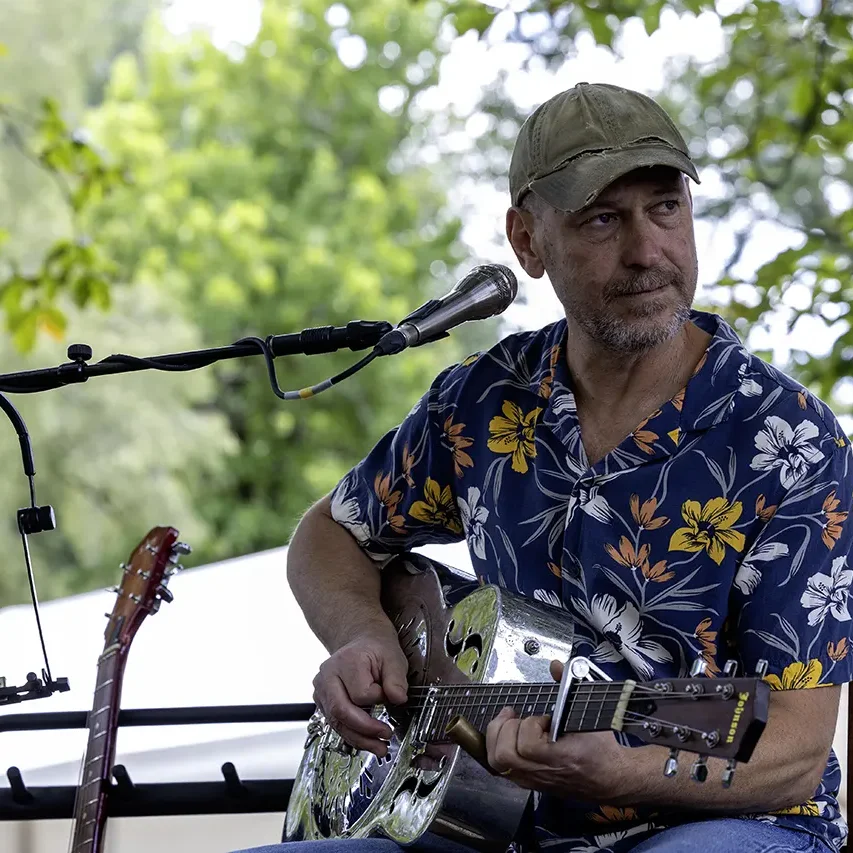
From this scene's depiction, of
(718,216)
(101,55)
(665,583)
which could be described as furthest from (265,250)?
(665,583)

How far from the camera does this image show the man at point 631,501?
169cm

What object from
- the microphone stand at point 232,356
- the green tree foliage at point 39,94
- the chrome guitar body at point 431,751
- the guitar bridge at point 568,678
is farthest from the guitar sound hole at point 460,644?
the green tree foliage at point 39,94

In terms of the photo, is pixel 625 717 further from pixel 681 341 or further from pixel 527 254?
pixel 527 254

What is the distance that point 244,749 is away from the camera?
271cm

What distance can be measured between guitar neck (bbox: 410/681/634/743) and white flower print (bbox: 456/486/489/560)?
25 cm

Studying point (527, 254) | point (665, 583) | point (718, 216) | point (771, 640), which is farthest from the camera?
point (718, 216)

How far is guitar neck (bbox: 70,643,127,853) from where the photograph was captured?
91.4 inches

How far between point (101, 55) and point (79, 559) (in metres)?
5.45

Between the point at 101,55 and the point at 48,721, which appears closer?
the point at 48,721

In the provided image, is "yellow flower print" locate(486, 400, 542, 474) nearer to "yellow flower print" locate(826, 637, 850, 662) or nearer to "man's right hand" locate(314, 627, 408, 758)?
"man's right hand" locate(314, 627, 408, 758)

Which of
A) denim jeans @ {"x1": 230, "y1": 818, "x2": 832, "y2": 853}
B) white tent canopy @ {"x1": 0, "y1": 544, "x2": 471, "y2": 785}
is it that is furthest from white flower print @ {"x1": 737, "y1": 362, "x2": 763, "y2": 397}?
white tent canopy @ {"x1": 0, "y1": 544, "x2": 471, "y2": 785}

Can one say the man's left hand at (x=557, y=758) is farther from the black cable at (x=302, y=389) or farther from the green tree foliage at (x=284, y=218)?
the green tree foliage at (x=284, y=218)

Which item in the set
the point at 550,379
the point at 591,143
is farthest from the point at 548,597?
the point at 591,143

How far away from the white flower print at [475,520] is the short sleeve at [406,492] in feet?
0.28
